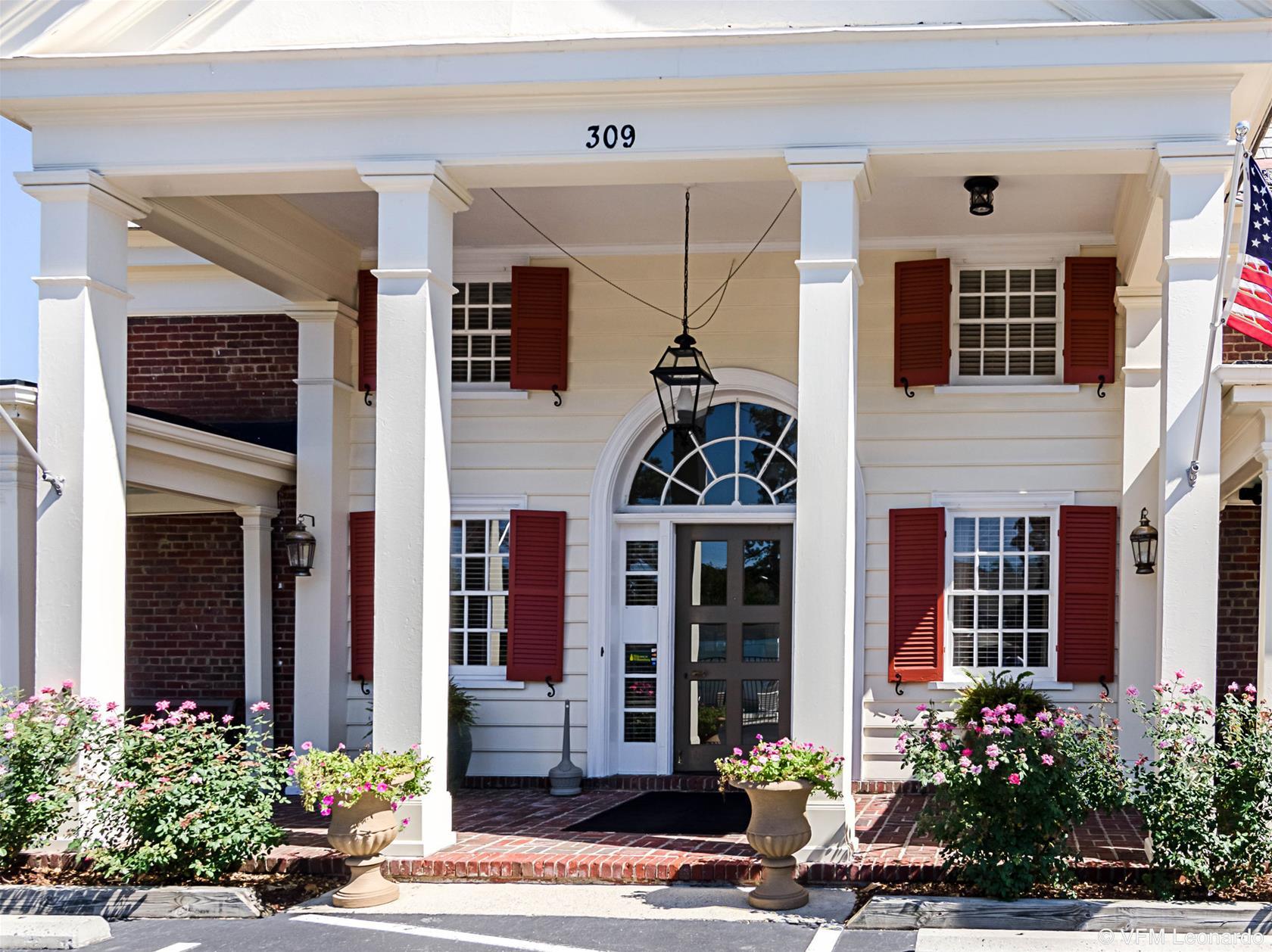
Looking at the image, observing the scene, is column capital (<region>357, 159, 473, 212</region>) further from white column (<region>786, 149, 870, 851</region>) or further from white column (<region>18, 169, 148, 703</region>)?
white column (<region>786, 149, 870, 851</region>)

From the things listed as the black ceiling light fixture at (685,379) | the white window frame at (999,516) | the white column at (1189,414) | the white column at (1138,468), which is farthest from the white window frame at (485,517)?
the white column at (1189,414)

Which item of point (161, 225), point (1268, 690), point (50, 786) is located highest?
point (161, 225)

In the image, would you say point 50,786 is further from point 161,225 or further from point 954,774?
point 954,774

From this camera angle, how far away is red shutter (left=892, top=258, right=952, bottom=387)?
1134 centimetres

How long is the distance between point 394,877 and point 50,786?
6.69ft

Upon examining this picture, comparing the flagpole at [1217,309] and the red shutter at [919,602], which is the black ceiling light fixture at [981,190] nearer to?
the flagpole at [1217,309]

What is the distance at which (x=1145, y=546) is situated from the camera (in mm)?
10562

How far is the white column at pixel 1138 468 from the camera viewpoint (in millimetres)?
10711

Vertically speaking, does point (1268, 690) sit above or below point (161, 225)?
below

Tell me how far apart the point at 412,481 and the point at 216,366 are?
4660 millimetres

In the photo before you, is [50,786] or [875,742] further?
[875,742]

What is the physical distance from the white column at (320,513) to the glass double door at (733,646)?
9.54 ft

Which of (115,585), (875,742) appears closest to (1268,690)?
(875,742)

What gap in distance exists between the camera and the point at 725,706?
11812 millimetres
